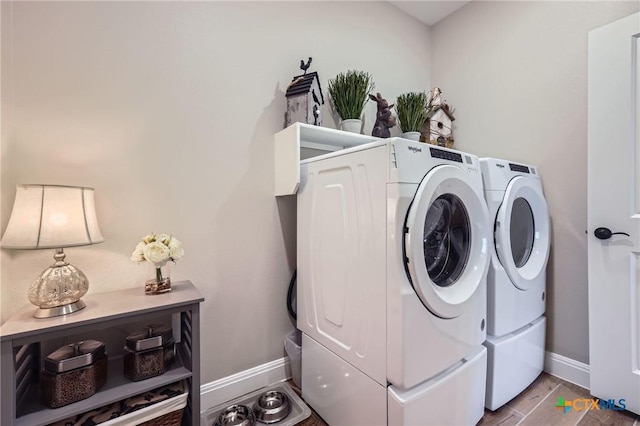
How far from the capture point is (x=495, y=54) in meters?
2.14

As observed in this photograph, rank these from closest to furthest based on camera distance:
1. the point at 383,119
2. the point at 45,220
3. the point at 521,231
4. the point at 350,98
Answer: the point at 45,220 → the point at 521,231 → the point at 350,98 → the point at 383,119

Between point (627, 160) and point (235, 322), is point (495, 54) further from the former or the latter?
point (235, 322)

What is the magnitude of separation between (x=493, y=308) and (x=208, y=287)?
1499 mm

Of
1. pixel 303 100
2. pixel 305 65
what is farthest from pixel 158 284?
pixel 305 65

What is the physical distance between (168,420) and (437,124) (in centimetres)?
250

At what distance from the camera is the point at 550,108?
73.2 inches

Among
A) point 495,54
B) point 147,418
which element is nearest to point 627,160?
point 495,54

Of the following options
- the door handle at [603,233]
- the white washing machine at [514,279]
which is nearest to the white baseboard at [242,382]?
the white washing machine at [514,279]

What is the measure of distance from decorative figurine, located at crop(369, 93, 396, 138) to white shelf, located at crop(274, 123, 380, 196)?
0.53ft

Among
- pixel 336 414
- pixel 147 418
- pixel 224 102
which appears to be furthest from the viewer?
pixel 224 102

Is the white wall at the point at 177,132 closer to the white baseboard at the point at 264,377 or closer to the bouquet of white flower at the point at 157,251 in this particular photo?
the white baseboard at the point at 264,377

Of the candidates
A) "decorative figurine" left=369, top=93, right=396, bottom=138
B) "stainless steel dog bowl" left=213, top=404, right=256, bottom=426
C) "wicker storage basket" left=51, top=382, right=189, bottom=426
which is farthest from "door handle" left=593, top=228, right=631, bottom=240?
"wicker storage basket" left=51, top=382, right=189, bottom=426

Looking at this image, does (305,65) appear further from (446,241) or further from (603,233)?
(603,233)

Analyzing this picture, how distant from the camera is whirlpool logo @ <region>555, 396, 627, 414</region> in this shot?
148 centimetres
